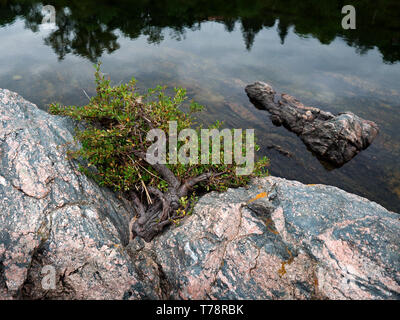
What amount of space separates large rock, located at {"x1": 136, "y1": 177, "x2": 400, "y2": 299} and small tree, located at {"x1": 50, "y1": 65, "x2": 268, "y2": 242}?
84cm

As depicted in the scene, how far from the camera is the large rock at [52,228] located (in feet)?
16.1

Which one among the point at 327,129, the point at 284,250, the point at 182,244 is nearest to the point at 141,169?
the point at 182,244

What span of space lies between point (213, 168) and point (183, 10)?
40.2m

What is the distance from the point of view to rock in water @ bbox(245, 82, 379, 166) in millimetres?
13156

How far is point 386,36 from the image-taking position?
31.2 metres

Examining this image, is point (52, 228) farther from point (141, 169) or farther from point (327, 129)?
point (327, 129)

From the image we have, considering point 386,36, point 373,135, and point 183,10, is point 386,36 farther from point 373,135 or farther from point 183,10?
point 183,10

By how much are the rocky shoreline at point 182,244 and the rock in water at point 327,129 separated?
22.1 ft

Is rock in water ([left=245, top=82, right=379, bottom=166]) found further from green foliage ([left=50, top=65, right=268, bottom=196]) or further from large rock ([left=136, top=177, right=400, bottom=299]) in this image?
large rock ([left=136, top=177, right=400, bottom=299])

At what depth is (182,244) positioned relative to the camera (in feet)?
19.9

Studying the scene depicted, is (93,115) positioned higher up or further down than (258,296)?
higher up

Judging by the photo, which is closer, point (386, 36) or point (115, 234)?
point (115, 234)

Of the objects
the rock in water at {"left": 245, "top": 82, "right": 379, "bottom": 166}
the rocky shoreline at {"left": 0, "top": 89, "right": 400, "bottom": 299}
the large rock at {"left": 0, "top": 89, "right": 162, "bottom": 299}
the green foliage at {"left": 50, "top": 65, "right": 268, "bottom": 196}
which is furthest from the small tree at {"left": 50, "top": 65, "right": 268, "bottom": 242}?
the rock in water at {"left": 245, "top": 82, "right": 379, "bottom": 166}
